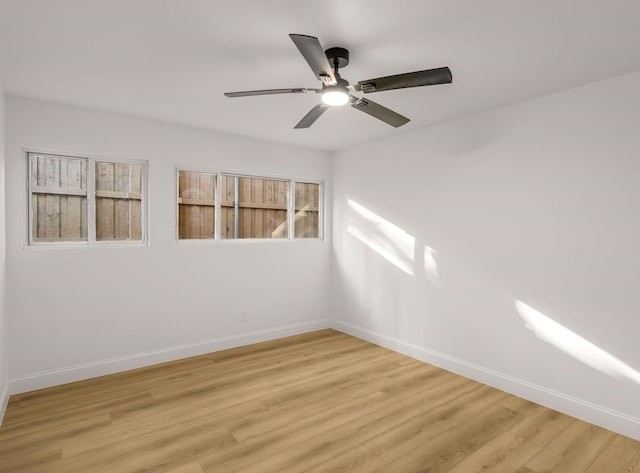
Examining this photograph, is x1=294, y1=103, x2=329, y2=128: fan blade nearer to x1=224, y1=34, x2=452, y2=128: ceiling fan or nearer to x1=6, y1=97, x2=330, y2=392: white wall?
x1=224, y1=34, x2=452, y2=128: ceiling fan

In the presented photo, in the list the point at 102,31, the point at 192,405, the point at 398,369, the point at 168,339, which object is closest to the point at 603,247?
the point at 398,369

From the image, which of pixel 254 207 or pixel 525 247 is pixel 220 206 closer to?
Answer: pixel 254 207

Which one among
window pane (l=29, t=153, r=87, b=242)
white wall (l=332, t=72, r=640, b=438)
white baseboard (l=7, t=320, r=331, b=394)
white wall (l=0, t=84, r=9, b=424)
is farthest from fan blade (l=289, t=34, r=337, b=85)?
white baseboard (l=7, t=320, r=331, b=394)

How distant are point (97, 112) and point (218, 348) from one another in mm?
2697

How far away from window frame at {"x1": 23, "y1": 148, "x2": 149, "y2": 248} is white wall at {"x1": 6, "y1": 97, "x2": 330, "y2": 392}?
6cm

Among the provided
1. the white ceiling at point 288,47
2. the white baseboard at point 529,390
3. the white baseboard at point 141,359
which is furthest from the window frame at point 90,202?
the white baseboard at point 529,390

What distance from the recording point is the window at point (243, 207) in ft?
13.3

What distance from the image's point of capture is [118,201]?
11.9 ft

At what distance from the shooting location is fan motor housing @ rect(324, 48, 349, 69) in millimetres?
2184

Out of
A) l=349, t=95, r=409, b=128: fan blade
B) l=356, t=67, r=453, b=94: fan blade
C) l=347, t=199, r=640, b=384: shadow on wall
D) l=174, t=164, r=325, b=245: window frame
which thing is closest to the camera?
l=356, t=67, r=453, b=94: fan blade

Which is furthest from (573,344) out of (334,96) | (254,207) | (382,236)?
(254,207)

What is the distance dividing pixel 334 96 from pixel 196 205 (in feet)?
7.93

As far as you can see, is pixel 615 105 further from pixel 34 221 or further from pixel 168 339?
pixel 34 221

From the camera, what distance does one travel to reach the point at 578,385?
2775 mm
